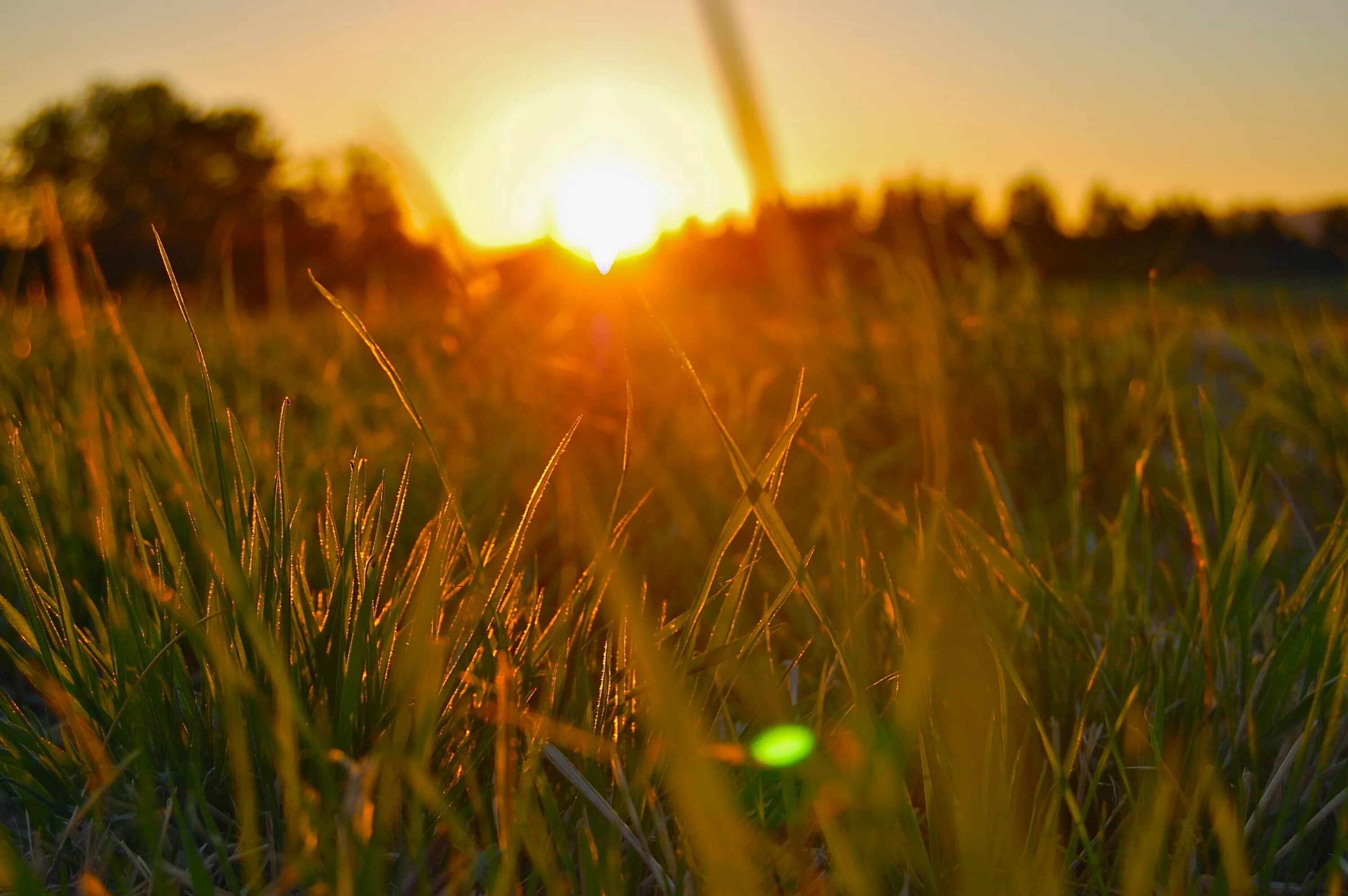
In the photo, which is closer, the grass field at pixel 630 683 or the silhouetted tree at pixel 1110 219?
the grass field at pixel 630 683

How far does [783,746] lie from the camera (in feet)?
2.27

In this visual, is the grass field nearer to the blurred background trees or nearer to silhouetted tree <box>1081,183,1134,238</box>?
the blurred background trees

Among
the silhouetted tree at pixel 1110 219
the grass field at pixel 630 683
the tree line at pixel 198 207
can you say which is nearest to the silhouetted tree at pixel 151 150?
the tree line at pixel 198 207

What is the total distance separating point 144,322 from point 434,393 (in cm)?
204

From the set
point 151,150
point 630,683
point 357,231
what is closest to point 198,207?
point 151,150

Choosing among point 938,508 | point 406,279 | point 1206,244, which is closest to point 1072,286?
point 938,508

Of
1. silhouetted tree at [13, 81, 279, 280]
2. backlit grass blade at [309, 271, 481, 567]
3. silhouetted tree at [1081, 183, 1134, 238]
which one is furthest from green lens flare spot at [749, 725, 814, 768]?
silhouetted tree at [13, 81, 279, 280]

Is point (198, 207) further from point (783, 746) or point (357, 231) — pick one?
point (783, 746)

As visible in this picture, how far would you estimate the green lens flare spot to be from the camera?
25.3 inches

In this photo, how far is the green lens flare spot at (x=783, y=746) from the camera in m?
0.64

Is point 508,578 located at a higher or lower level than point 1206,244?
higher

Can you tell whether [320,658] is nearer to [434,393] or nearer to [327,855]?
[327,855]

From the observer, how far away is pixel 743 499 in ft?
2.15

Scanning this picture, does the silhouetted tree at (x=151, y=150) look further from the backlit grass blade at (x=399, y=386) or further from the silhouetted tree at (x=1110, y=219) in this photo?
the backlit grass blade at (x=399, y=386)
